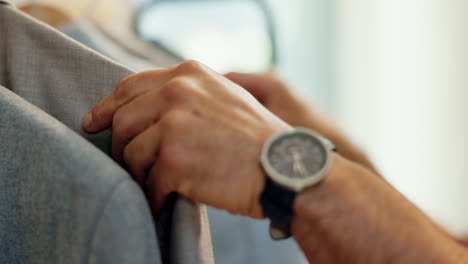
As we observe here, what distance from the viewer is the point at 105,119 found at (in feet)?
1.29

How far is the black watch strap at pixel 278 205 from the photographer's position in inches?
14.5

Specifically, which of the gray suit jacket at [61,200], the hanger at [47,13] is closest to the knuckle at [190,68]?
the gray suit jacket at [61,200]

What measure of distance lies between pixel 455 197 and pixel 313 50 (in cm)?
93

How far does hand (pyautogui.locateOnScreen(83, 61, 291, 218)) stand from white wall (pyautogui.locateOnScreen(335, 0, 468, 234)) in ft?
3.69

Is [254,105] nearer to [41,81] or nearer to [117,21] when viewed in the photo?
[41,81]

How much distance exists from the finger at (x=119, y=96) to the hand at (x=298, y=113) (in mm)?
290

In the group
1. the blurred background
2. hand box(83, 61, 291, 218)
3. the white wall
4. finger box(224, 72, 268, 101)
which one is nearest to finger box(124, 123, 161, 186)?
hand box(83, 61, 291, 218)

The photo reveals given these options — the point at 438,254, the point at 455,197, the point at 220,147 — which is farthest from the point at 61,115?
the point at 455,197

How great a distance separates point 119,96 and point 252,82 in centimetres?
28

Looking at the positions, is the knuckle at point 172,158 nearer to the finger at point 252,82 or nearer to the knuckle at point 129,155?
the knuckle at point 129,155

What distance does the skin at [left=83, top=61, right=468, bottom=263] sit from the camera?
36 cm

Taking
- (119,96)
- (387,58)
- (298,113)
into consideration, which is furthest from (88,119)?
(387,58)

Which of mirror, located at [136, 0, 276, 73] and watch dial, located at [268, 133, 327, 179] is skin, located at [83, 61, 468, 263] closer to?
watch dial, located at [268, 133, 327, 179]

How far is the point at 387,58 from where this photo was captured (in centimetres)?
193
